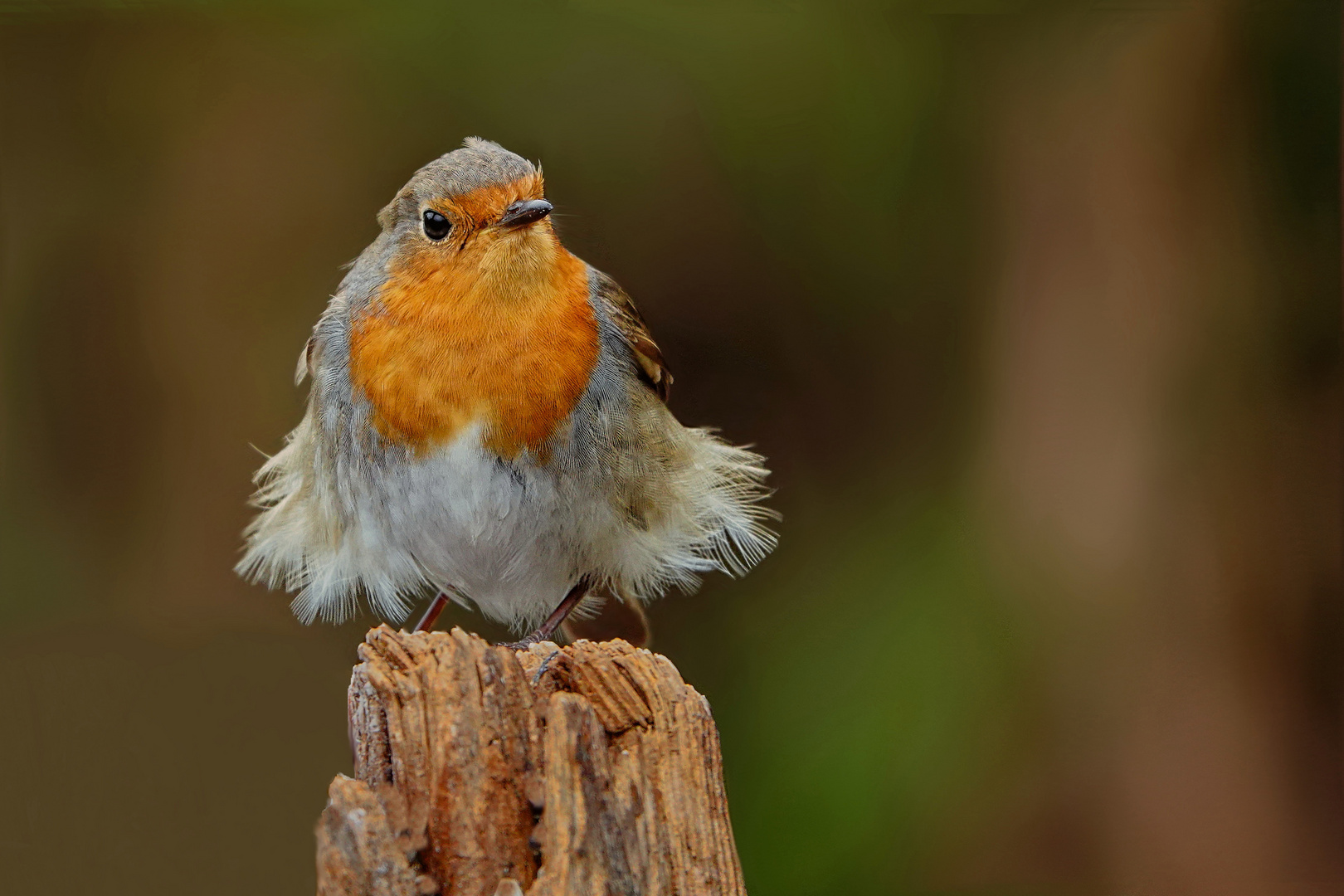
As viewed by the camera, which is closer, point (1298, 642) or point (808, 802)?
point (808, 802)

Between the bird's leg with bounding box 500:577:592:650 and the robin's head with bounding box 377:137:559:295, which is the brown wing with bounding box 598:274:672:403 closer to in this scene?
the robin's head with bounding box 377:137:559:295

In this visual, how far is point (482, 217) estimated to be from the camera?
328cm

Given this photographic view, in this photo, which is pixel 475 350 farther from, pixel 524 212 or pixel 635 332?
pixel 635 332

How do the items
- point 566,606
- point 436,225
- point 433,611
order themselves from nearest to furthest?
point 436,225 → point 566,606 → point 433,611

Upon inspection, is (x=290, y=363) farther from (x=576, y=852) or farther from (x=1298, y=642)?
(x=1298, y=642)

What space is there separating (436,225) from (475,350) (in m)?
0.33

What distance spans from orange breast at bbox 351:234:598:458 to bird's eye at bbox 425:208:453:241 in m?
0.05

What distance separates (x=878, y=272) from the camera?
5.36m

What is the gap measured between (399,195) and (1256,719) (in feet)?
13.0

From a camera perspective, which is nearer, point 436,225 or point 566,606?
point 436,225

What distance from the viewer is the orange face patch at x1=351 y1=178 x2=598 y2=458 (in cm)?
327

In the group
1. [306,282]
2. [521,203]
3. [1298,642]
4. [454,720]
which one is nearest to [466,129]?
[306,282]

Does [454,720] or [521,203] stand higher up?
[521,203]

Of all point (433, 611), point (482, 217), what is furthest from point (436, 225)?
point (433, 611)
